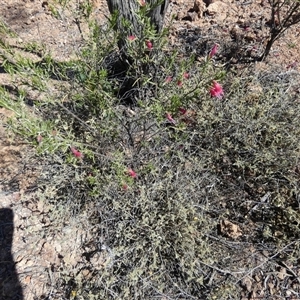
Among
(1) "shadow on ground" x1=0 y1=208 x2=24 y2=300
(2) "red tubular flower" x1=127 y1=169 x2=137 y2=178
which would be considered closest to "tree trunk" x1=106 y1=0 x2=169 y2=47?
(2) "red tubular flower" x1=127 y1=169 x2=137 y2=178

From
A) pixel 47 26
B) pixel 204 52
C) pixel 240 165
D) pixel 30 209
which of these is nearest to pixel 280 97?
pixel 240 165

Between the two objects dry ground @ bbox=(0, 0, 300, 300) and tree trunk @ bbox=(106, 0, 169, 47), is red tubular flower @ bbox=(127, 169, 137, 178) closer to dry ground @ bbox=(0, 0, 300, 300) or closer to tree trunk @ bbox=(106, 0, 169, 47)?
dry ground @ bbox=(0, 0, 300, 300)

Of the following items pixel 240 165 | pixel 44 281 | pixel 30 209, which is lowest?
pixel 44 281

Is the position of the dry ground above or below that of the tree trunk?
below

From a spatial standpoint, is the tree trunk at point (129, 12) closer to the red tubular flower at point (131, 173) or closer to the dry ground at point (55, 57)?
the dry ground at point (55, 57)

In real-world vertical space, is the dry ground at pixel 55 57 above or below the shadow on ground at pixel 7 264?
above

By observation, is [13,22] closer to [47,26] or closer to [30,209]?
Answer: [47,26]

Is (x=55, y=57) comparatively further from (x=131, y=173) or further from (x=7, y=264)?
(x=7, y=264)

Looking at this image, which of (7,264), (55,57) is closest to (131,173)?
(7,264)

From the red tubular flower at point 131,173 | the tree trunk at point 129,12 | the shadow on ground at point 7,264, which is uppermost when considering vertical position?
the tree trunk at point 129,12

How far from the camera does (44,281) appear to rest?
6.27ft

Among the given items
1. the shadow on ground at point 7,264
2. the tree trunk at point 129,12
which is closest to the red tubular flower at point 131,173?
the tree trunk at point 129,12

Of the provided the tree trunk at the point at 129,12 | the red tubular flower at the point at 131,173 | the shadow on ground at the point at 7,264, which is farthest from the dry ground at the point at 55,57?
the red tubular flower at the point at 131,173

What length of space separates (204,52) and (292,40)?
0.75m
